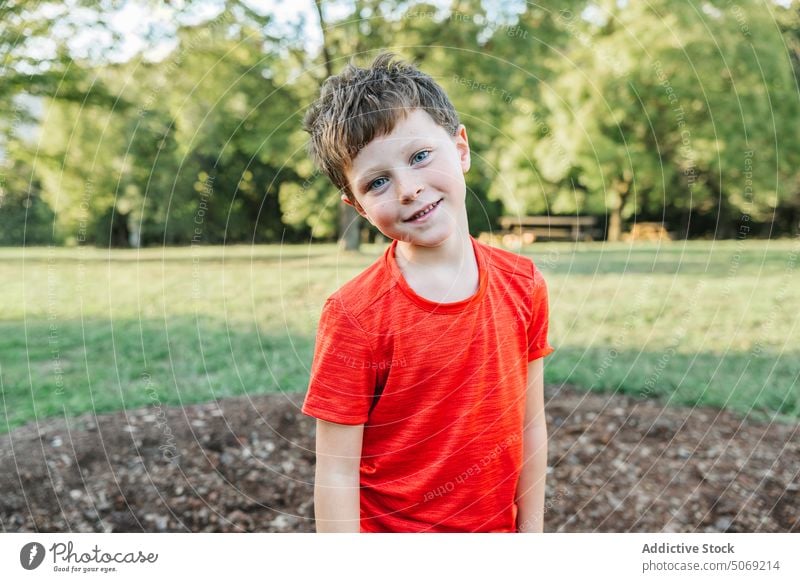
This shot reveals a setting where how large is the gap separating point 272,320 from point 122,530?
3.59 meters

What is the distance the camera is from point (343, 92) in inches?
59.8

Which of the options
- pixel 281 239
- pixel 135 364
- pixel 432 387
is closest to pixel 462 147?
pixel 432 387

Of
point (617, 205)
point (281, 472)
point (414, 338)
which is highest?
point (617, 205)

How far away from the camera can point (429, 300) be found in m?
1.47

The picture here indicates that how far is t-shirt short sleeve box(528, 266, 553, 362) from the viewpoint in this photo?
5.32 ft

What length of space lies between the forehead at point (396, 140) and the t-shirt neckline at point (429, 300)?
20cm

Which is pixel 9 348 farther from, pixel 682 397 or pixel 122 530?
pixel 682 397

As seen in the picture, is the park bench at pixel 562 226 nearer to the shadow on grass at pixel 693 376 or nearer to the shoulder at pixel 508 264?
the shadow on grass at pixel 693 376

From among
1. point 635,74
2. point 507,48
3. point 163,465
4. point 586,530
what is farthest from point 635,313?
point 635,74

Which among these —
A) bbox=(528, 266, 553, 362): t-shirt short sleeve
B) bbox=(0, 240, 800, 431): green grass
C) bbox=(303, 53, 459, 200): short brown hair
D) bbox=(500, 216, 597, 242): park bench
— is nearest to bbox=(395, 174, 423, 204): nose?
bbox=(303, 53, 459, 200): short brown hair

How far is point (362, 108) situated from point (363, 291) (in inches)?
14.8

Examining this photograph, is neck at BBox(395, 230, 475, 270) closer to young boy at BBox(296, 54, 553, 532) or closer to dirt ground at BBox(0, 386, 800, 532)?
young boy at BBox(296, 54, 553, 532)

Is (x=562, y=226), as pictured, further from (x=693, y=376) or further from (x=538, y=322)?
(x=538, y=322)

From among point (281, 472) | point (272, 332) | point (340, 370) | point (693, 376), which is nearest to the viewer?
point (340, 370)
